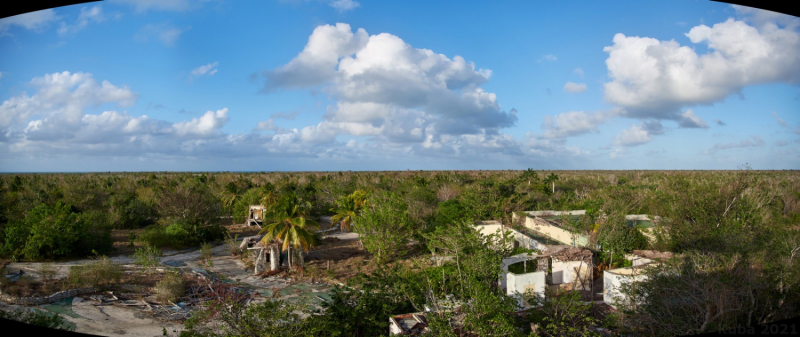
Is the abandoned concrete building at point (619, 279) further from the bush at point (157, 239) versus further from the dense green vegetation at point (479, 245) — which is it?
the bush at point (157, 239)

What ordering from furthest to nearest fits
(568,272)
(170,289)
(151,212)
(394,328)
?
(151,212), (568,272), (170,289), (394,328)

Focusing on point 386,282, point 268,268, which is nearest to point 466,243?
point 386,282

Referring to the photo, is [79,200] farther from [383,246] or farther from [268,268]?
[383,246]

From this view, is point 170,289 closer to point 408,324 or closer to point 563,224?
point 408,324

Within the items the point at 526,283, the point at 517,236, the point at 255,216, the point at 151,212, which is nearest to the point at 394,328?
the point at 526,283

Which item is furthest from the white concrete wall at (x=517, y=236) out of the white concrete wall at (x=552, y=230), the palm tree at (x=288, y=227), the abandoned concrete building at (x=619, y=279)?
the palm tree at (x=288, y=227)
